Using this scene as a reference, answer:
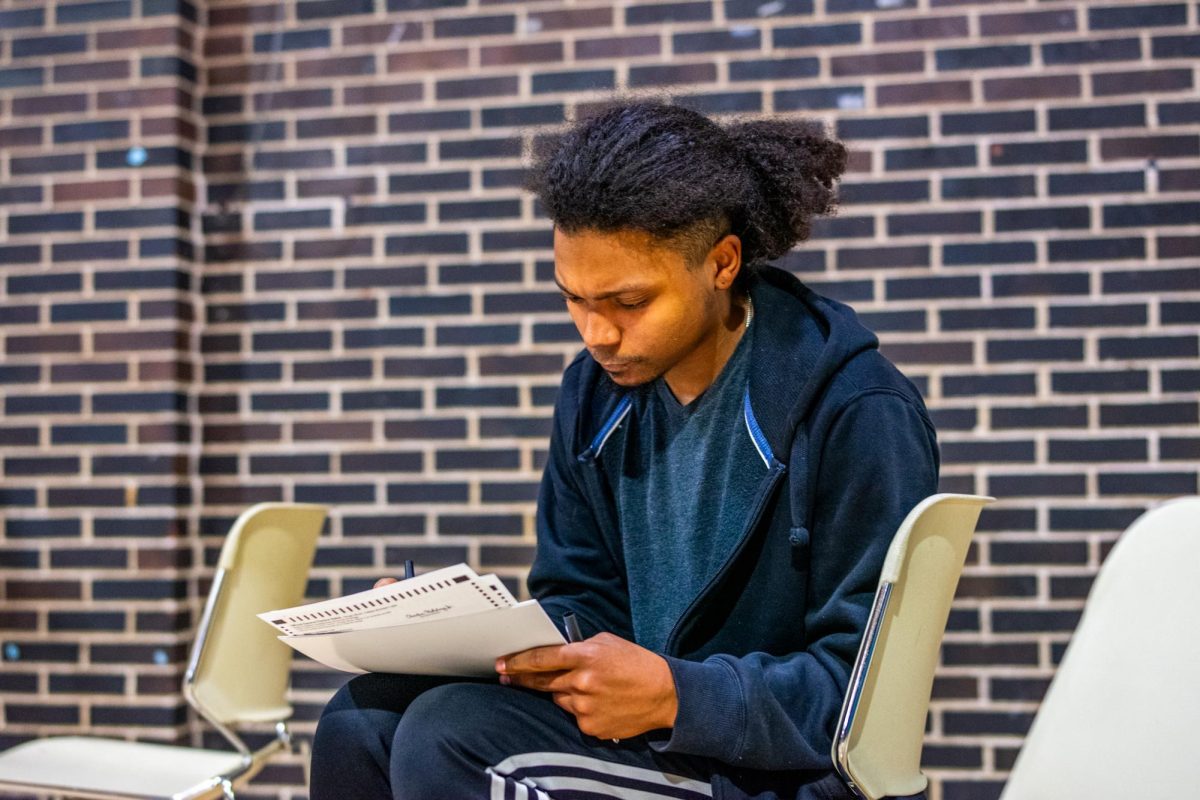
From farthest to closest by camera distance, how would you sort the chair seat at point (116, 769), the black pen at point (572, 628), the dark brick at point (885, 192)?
1. the dark brick at point (885, 192)
2. the chair seat at point (116, 769)
3. the black pen at point (572, 628)

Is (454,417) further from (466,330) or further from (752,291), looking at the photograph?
(752,291)

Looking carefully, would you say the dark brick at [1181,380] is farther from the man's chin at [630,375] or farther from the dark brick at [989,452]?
the man's chin at [630,375]

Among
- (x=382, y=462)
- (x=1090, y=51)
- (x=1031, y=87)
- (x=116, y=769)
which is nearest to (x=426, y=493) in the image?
(x=382, y=462)

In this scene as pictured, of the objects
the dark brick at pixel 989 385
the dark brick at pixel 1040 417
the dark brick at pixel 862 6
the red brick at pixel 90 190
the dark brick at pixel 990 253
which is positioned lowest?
the dark brick at pixel 1040 417

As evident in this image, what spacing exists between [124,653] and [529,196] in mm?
1496

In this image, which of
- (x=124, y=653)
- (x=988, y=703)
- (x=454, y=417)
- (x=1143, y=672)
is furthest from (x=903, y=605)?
(x=124, y=653)

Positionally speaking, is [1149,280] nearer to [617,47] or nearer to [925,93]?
[925,93]

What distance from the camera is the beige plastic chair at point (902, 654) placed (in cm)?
132

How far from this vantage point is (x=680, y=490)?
1662mm

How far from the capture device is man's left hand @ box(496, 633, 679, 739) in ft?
4.33

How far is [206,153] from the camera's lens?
9.61ft

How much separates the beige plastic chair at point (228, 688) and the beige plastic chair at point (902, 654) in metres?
1.26

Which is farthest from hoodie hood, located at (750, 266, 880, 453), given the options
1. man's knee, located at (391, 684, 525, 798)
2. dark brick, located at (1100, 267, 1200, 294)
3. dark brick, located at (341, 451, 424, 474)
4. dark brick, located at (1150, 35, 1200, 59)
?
dark brick, located at (1150, 35, 1200, 59)

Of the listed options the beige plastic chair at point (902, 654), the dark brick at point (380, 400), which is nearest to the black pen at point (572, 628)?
the beige plastic chair at point (902, 654)
